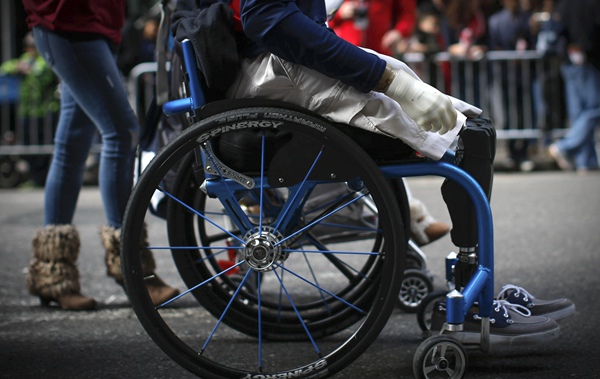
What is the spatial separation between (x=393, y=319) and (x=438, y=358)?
93cm

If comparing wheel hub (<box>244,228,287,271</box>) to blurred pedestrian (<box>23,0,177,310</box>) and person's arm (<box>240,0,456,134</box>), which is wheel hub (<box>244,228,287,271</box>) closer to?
person's arm (<box>240,0,456,134</box>)

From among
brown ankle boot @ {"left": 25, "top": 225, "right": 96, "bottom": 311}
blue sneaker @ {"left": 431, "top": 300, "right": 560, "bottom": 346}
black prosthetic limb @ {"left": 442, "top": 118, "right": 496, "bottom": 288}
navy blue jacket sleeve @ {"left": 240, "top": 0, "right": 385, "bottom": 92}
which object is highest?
navy blue jacket sleeve @ {"left": 240, "top": 0, "right": 385, "bottom": 92}

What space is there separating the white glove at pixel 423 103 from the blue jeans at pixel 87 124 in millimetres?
1626

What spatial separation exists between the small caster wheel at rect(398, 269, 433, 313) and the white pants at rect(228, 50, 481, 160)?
1.09 metres

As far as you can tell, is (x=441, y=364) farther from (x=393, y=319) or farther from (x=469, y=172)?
(x=393, y=319)

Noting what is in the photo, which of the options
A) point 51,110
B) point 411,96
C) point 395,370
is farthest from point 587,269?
point 51,110

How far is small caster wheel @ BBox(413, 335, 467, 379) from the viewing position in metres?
2.71

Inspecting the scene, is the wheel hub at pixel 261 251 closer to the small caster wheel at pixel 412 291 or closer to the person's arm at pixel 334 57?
the person's arm at pixel 334 57

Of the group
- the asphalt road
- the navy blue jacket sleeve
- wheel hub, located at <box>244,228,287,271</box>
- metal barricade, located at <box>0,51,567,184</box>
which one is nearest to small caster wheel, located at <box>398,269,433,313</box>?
the asphalt road

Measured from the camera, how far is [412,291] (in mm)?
3756

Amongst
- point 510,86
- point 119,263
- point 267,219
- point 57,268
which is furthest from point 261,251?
point 510,86

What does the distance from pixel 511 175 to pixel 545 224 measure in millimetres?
3377

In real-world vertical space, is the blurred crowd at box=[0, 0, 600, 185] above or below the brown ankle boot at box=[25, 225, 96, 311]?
above

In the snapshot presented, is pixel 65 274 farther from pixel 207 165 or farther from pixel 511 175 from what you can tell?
pixel 511 175
